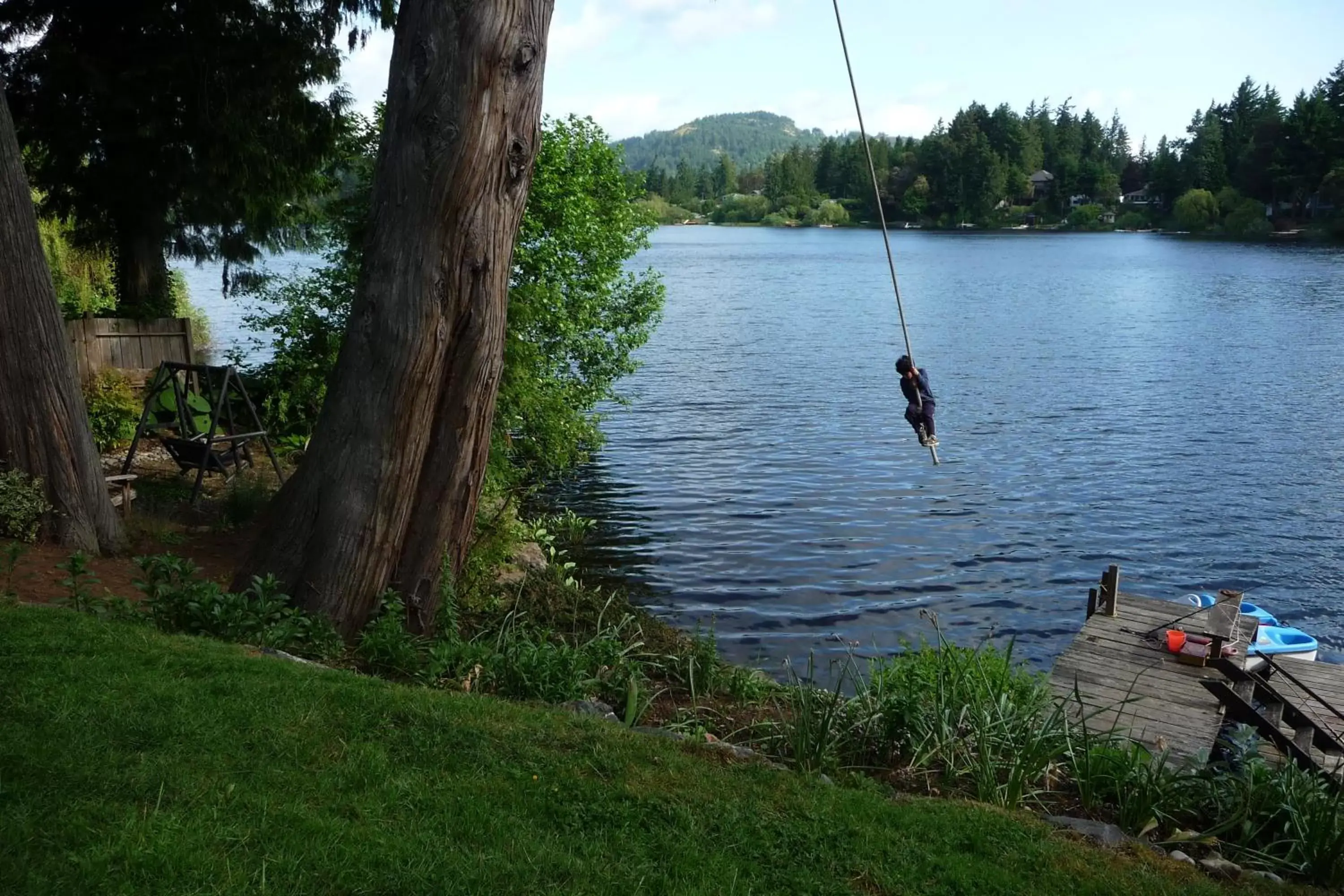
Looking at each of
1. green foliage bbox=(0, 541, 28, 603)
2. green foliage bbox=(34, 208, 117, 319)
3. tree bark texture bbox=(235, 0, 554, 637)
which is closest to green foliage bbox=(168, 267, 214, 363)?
green foliage bbox=(34, 208, 117, 319)

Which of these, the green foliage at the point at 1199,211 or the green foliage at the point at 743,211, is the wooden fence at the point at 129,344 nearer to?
the green foliage at the point at 1199,211

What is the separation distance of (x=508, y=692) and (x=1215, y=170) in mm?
119195

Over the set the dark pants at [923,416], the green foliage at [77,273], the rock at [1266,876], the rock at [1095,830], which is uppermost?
the green foliage at [77,273]

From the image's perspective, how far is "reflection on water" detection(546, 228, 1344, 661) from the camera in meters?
16.2

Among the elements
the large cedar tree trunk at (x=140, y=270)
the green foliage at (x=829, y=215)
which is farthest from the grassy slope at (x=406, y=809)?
the green foliage at (x=829, y=215)

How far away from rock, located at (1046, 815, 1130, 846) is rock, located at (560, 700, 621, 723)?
2.36 m

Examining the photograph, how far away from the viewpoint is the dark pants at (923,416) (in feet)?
39.6

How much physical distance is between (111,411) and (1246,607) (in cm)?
1576

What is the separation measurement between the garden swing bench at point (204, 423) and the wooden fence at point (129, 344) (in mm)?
1635

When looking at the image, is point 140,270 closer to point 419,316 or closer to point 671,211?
point 419,316

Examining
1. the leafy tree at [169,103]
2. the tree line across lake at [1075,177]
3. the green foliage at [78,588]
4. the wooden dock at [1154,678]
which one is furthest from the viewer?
the tree line across lake at [1075,177]

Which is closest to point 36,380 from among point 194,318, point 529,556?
point 529,556

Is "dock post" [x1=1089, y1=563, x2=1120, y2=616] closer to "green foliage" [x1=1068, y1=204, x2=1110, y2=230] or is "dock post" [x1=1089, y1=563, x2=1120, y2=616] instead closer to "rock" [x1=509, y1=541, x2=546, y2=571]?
"rock" [x1=509, y1=541, x2=546, y2=571]

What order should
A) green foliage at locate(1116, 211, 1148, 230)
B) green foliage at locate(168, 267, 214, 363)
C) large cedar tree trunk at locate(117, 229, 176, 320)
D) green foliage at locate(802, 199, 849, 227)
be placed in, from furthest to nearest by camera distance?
green foliage at locate(802, 199, 849, 227) < green foliage at locate(1116, 211, 1148, 230) < green foliage at locate(168, 267, 214, 363) < large cedar tree trunk at locate(117, 229, 176, 320)
